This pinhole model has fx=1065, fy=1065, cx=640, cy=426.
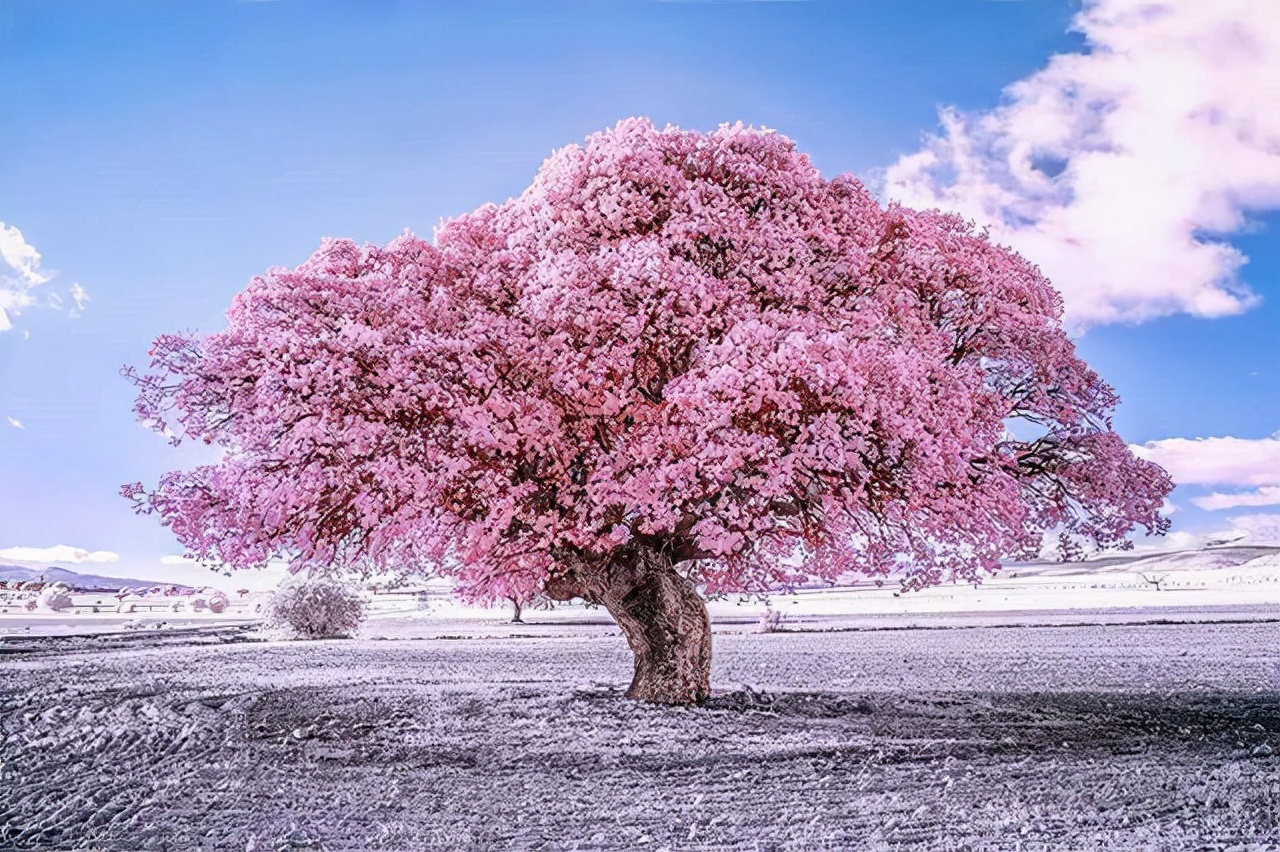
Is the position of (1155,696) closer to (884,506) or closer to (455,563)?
(884,506)

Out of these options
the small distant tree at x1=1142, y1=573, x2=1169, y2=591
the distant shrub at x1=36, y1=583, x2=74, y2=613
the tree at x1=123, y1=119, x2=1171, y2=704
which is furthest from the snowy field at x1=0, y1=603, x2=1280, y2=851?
the small distant tree at x1=1142, y1=573, x2=1169, y2=591

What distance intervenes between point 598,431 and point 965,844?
379 centimetres

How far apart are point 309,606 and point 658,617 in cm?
1184

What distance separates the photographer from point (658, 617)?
29.8 feet

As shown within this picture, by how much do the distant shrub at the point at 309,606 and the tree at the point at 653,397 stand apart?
34.9 feet

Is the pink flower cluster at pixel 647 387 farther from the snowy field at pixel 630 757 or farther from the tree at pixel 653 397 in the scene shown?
the snowy field at pixel 630 757

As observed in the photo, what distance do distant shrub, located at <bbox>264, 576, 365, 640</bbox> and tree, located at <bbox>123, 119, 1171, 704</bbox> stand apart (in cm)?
1064

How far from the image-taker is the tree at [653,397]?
23.4 ft

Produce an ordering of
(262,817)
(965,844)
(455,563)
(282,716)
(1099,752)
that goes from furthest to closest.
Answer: (455,563) → (282,716) → (1099,752) → (262,817) → (965,844)

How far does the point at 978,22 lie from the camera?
8148 millimetres

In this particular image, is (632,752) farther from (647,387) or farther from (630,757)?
(647,387)

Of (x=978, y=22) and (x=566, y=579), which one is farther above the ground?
(x=978, y=22)

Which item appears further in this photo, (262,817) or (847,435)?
(847,435)

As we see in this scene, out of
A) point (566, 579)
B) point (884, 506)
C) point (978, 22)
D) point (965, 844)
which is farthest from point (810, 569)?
point (978, 22)
